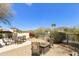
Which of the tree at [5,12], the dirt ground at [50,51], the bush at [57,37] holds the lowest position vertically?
the dirt ground at [50,51]

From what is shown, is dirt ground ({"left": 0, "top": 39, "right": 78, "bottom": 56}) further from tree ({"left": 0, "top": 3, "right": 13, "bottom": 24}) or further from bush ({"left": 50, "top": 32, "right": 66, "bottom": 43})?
tree ({"left": 0, "top": 3, "right": 13, "bottom": 24})

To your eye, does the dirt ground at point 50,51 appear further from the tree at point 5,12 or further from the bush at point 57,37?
the tree at point 5,12

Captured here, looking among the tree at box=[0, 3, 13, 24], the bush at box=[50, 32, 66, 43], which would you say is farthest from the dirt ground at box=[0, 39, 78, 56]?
the tree at box=[0, 3, 13, 24]

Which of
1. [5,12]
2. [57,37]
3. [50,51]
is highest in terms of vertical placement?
[5,12]

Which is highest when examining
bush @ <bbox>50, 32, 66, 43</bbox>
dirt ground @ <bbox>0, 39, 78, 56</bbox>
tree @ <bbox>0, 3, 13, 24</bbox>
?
tree @ <bbox>0, 3, 13, 24</bbox>

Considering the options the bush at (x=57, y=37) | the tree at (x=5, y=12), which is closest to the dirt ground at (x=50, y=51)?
the bush at (x=57, y=37)

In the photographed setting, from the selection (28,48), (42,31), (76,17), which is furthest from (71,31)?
(28,48)

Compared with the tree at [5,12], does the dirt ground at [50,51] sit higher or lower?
Answer: lower

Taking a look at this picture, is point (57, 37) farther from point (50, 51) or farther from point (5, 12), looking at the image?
point (5, 12)

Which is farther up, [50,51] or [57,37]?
[57,37]

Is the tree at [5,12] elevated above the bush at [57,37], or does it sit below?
above

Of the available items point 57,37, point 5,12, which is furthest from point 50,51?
point 5,12

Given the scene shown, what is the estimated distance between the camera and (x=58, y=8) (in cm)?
355

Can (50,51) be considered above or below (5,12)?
below
